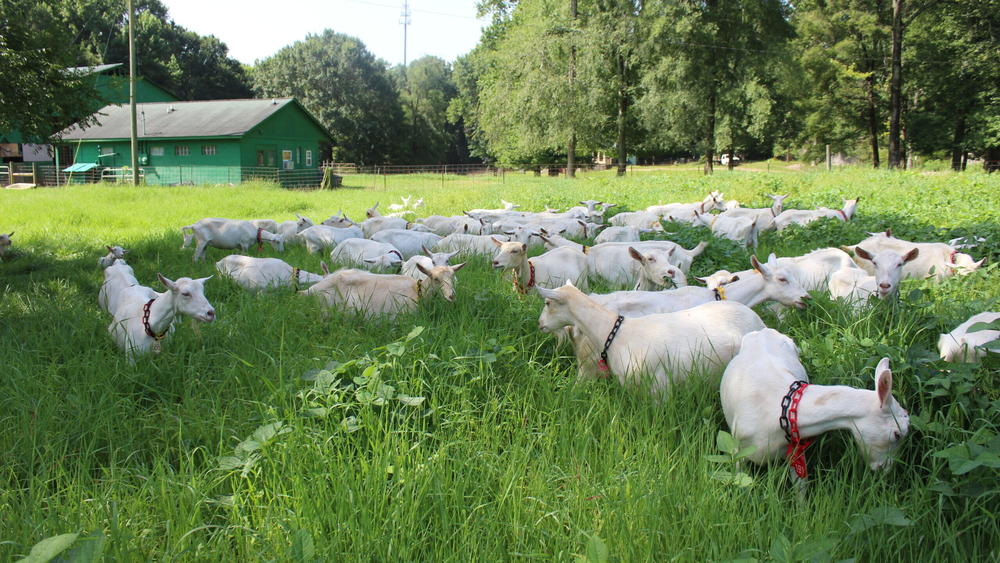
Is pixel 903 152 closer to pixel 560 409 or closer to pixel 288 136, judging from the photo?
pixel 288 136

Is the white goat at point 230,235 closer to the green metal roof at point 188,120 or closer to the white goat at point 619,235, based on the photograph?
the white goat at point 619,235

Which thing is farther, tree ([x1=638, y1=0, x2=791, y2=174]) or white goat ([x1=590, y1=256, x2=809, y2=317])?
tree ([x1=638, y1=0, x2=791, y2=174])

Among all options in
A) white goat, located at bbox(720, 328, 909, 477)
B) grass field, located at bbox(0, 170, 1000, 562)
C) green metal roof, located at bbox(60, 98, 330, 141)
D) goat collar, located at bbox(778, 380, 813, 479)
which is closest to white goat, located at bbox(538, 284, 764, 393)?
grass field, located at bbox(0, 170, 1000, 562)

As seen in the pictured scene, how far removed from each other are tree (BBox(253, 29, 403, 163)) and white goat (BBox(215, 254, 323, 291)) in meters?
52.5

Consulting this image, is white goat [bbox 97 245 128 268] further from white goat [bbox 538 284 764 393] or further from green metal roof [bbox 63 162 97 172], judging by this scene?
green metal roof [bbox 63 162 97 172]

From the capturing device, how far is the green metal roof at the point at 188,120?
36062mm

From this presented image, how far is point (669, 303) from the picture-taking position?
17.3 ft

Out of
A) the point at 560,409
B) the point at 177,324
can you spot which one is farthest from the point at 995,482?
the point at 177,324

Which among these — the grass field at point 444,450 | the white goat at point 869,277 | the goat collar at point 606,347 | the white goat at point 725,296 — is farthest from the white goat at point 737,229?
the goat collar at point 606,347

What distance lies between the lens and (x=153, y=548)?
253cm

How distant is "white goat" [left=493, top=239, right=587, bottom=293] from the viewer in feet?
22.8

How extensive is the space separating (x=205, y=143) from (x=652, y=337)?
37.6m

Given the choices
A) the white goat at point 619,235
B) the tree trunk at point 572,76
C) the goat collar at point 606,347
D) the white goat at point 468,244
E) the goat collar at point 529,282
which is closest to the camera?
the goat collar at point 606,347

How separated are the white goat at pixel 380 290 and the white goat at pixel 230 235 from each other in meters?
4.91
